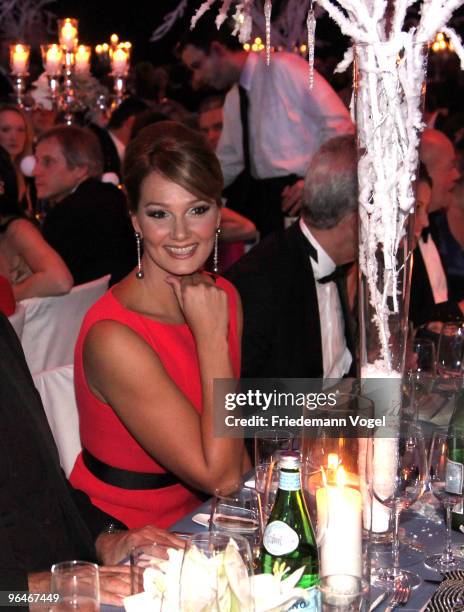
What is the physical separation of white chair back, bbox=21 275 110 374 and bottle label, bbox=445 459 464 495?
8.03 ft

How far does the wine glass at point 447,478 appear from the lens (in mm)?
1644

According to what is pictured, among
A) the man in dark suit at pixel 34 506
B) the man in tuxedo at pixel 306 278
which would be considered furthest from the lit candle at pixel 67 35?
the man in dark suit at pixel 34 506

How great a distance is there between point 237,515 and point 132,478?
94cm

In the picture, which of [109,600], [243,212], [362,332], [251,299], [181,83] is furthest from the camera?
[181,83]

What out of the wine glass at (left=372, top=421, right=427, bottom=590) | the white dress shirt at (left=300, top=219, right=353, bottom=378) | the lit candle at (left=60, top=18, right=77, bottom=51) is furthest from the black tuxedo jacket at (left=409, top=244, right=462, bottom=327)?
the lit candle at (left=60, top=18, right=77, bottom=51)

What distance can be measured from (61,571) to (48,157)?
4327 mm

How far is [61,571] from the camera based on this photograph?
1.10 m

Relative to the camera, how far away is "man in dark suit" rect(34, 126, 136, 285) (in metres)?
4.88

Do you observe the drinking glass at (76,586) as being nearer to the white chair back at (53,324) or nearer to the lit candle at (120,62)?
the white chair back at (53,324)

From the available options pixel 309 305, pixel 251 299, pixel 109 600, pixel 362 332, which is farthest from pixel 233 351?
pixel 109 600

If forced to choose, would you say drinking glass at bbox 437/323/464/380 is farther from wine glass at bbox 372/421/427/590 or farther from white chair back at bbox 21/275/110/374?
white chair back at bbox 21/275/110/374

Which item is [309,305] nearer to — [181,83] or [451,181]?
[451,181]

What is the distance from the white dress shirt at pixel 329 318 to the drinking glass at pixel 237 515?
1709 mm

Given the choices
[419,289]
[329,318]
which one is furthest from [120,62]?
[329,318]
